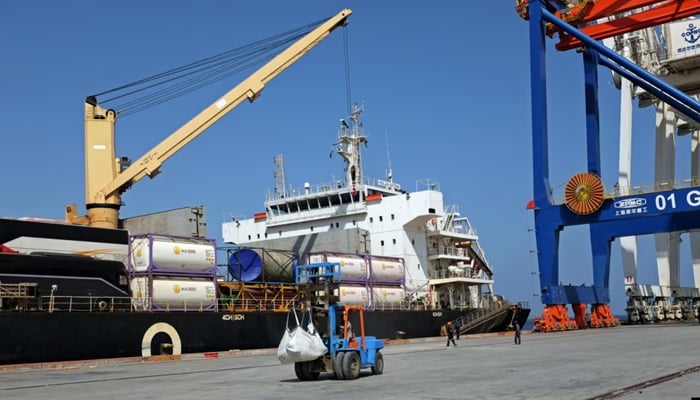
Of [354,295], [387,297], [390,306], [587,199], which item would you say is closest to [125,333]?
[354,295]

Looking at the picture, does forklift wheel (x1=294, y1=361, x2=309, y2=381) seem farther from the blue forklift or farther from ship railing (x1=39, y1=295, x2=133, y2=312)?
ship railing (x1=39, y1=295, x2=133, y2=312)

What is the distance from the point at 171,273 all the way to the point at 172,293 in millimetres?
841

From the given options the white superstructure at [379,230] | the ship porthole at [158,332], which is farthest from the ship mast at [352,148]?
the ship porthole at [158,332]

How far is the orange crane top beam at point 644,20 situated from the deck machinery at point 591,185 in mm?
48

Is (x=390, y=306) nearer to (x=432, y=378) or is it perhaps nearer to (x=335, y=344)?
(x=335, y=344)

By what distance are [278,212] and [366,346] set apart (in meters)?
30.4

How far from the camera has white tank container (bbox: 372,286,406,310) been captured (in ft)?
118

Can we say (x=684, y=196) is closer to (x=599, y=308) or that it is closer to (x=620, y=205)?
(x=620, y=205)

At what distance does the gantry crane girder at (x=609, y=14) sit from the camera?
35.6 m

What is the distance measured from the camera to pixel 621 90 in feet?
169

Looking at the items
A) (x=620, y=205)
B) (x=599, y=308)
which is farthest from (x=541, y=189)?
(x=599, y=308)

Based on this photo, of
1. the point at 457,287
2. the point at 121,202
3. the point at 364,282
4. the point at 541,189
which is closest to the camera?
the point at 121,202

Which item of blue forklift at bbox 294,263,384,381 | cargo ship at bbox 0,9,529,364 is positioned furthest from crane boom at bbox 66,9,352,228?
blue forklift at bbox 294,263,384,381

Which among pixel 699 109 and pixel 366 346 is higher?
pixel 699 109
